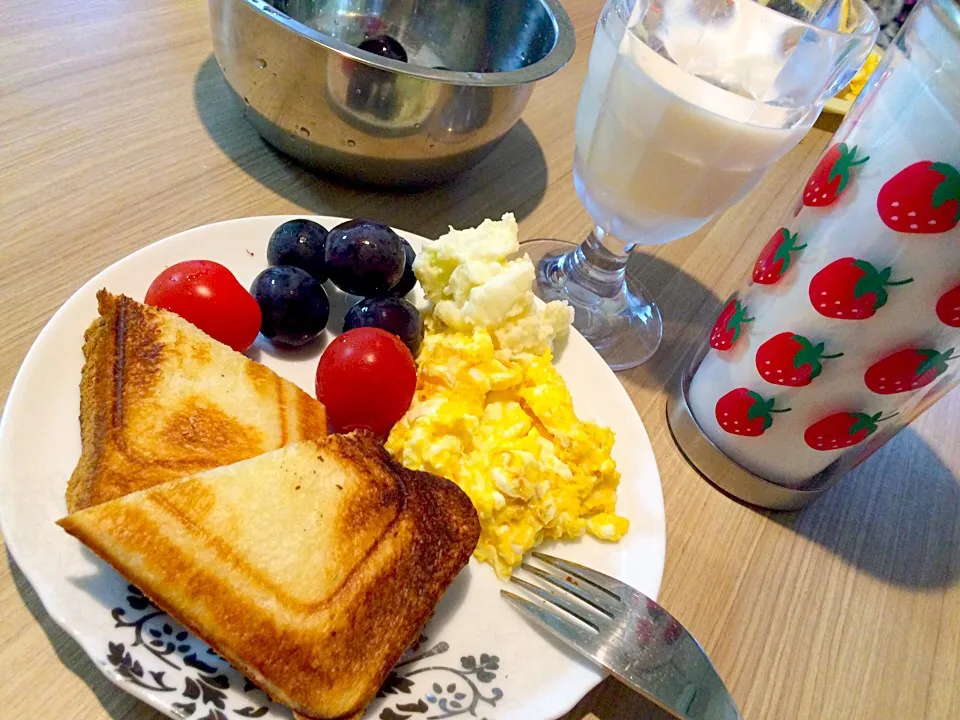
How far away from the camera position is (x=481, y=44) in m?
1.48

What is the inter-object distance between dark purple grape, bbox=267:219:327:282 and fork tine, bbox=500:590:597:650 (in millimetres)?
554

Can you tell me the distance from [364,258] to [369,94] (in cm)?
30

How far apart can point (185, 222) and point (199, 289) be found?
1.15ft

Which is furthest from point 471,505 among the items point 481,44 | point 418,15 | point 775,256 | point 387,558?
point 418,15

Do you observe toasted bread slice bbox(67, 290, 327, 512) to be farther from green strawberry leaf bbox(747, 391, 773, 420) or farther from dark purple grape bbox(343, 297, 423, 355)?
green strawberry leaf bbox(747, 391, 773, 420)

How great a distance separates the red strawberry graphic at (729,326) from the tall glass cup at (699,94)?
17cm

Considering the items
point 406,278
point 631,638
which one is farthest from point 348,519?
point 406,278

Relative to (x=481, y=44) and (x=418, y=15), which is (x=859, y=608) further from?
(x=418, y=15)

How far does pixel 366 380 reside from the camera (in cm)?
84

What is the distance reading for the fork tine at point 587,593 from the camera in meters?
0.73

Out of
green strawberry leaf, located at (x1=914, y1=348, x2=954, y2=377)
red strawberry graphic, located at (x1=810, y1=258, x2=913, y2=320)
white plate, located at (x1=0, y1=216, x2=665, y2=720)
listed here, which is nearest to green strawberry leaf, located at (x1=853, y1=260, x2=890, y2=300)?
red strawberry graphic, located at (x1=810, y1=258, x2=913, y2=320)

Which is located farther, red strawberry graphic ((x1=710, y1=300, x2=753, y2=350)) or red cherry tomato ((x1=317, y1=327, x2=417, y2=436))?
red strawberry graphic ((x1=710, y1=300, x2=753, y2=350))

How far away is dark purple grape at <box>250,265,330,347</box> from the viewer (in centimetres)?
90

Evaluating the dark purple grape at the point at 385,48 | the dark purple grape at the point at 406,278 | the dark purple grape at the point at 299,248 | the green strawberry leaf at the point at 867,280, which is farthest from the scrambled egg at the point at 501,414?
the dark purple grape at the point at 385,48
